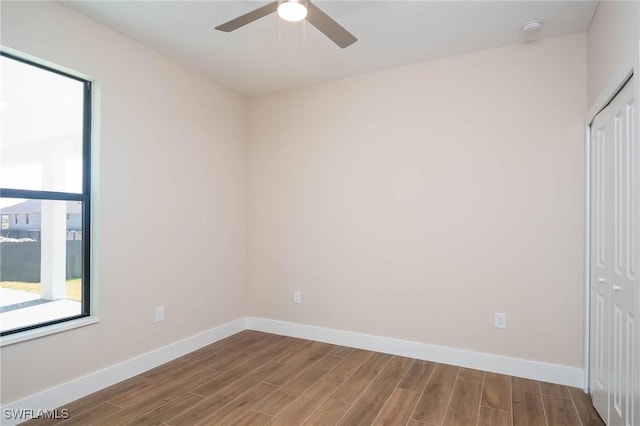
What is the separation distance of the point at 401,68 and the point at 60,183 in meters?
2.99

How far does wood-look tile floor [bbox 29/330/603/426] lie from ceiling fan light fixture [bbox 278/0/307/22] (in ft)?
7.95

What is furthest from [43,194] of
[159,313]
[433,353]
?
[433,353]

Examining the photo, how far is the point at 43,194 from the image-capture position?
2.48 m

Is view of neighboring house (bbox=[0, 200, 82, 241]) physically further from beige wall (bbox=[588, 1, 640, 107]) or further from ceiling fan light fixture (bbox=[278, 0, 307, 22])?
beige wall (bbox=[588, 1, 640, 107])

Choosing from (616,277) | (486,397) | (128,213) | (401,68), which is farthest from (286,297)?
(616,277)

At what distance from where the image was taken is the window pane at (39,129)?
2283 millimetres

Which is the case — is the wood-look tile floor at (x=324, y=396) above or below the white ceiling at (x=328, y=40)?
below

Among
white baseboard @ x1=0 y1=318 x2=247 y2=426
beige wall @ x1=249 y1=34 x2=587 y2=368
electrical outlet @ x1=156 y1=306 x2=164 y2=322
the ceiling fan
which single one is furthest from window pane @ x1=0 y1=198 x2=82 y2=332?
beige wall @ x1=249 y1=34 x2=587 y2=368

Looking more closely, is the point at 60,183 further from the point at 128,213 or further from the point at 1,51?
Result: the point at 1,51

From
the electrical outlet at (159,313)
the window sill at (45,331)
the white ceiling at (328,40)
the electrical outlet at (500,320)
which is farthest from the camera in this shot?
the electrical outlet at (159,313)

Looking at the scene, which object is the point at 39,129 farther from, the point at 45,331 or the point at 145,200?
the point at 45,331

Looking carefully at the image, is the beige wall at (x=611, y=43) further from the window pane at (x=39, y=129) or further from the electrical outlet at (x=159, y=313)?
the electrical outlet at (x=159, y=313)

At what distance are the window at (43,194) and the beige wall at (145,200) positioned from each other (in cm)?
13

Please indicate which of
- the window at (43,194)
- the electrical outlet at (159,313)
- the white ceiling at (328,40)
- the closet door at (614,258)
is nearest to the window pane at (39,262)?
the window at (43,194)
